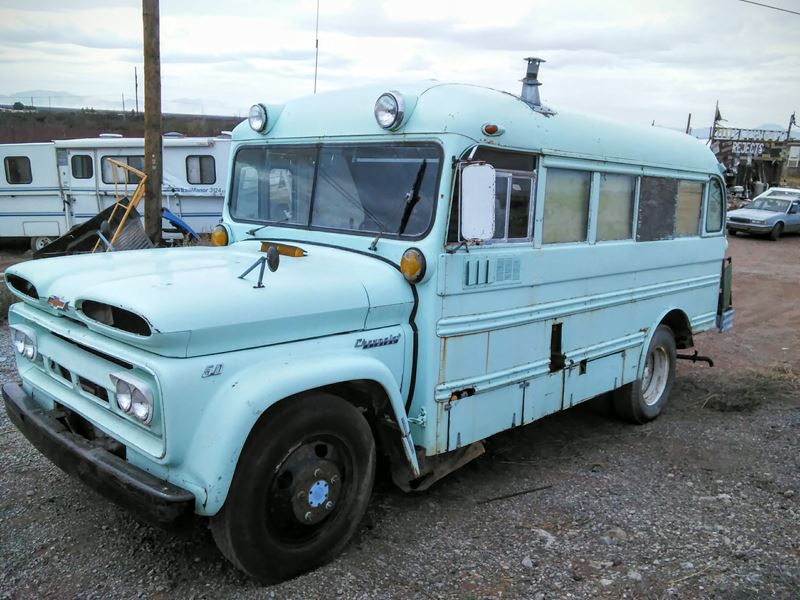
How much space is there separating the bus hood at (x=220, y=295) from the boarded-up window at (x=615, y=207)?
196 cm

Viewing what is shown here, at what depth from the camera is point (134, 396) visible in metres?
2.79

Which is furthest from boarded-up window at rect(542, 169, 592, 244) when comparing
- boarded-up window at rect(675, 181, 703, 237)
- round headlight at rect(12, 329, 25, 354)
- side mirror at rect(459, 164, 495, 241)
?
round headlight at rect(12, 329, 25, 354)

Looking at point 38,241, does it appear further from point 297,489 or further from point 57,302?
point 297,489

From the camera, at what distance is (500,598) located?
3.20 meters

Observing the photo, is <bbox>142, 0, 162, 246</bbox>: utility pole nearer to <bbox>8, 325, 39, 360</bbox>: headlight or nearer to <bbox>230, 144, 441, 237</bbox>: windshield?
<bbox>230, 144, 441, 237</bbox>: windshield

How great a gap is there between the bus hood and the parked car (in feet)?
74.3

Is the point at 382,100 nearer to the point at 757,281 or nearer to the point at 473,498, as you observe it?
the point at 473,498

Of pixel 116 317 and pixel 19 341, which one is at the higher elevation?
pixel 116 317

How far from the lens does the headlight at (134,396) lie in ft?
8.93

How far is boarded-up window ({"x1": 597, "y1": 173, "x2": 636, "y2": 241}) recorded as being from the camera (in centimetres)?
476

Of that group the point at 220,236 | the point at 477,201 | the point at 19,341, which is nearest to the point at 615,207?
the point at 477,201

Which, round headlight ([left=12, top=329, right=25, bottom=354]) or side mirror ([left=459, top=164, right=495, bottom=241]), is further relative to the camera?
round headlight ([left=12, top=329, right=25, bottom=354])

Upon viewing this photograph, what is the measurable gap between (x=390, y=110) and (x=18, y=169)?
48.6ft

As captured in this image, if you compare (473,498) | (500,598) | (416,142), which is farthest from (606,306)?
(500,598)
